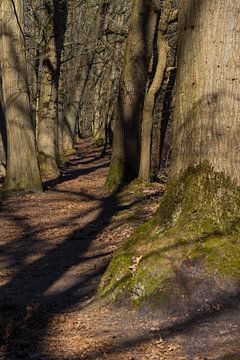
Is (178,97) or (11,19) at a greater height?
(11,19)

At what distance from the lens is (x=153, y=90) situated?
46.5 ft

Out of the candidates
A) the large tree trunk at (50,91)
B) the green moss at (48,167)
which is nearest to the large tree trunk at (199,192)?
the green moss at (48,167)

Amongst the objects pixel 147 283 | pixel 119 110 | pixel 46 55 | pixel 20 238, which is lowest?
pixel 20 238

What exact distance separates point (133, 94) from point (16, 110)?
314cm

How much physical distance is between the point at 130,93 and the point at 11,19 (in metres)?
3.78

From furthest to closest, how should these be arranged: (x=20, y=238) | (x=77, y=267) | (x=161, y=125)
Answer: (x=161, y=125) → (x=20, y=238) → (x=77, y=267)

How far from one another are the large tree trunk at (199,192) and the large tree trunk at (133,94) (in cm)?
862

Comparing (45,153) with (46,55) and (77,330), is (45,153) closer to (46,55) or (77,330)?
(46,55)

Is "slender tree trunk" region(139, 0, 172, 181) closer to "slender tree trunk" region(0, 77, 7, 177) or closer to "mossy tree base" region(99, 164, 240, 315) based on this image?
"mossy tree base" region(99, 164, 240, 315)

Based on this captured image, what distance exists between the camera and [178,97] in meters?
6.61

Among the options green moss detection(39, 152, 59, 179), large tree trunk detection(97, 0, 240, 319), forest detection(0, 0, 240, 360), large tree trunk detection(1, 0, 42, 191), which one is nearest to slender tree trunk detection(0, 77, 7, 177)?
green moss detection(39, 152, 59, 179)

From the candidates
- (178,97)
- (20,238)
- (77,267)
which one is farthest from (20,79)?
(178,97)

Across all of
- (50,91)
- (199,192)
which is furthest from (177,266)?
(50,91)

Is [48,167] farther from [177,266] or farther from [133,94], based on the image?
[177,266]
